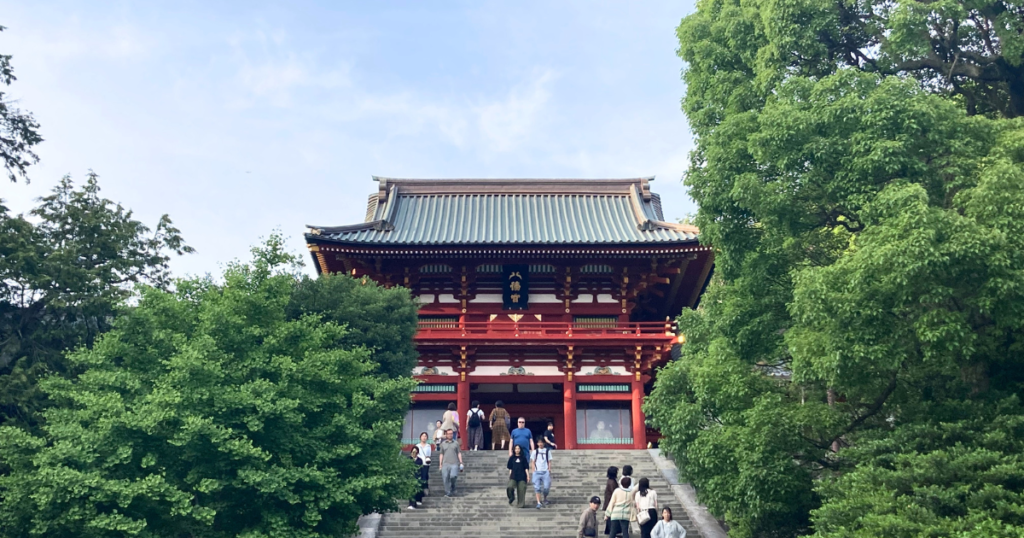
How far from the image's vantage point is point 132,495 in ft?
35.6

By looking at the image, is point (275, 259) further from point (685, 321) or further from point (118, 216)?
point (685, 321)

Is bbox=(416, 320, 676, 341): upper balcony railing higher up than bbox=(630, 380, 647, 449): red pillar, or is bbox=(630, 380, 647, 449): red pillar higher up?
bbox=(416, 320, 676, 341): upper balcony railing

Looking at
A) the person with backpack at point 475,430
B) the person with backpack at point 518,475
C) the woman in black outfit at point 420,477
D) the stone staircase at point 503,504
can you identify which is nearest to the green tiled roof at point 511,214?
the person with backpack at point 475,430

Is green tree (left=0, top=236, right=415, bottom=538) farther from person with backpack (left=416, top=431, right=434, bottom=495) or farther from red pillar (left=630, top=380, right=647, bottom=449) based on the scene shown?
red pillar (left=630, top=380, right=647, bottom=449)

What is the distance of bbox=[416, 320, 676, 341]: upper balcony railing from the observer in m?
22.9

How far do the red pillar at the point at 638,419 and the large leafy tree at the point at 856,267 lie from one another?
8329 mm

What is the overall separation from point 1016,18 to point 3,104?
55.6 ft

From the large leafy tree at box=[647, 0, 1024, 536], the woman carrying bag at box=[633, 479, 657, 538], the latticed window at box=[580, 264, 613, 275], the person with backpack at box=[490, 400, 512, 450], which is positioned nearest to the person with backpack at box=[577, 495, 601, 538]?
the woman carrying bag at box=[633, 479, 657, 538]

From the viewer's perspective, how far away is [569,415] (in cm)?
2303

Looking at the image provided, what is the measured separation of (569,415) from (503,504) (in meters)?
7.41

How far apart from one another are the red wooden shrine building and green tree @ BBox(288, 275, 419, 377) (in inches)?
149

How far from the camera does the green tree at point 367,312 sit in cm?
1786

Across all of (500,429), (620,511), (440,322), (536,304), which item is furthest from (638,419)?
(620,511)

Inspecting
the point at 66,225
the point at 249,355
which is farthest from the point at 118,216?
the point at 249,355
